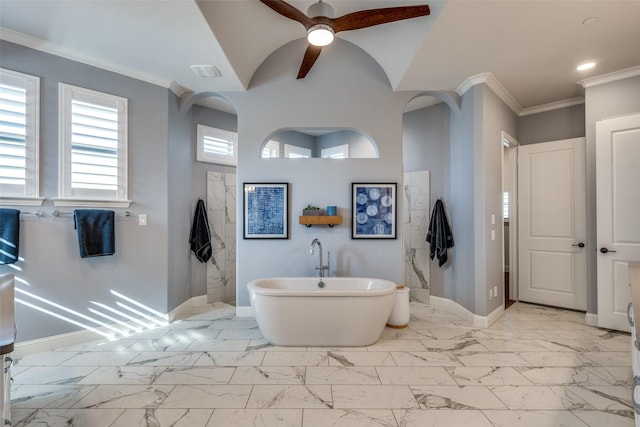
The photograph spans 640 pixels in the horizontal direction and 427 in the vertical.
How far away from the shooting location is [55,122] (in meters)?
2.81

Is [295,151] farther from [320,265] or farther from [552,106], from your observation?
[552,106]

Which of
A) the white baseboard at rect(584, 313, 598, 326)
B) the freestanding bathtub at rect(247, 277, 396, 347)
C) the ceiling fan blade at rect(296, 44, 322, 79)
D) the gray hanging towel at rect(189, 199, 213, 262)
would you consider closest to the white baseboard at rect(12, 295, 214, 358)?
the gray hanging towel at rect(189, 199, 213, 262)

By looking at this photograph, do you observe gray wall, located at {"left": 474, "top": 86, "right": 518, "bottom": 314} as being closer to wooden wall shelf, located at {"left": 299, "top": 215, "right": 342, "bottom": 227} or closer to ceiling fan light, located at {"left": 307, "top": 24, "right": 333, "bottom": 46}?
wooden wall shelf, located at {"left": 299, "top": 215, "right": 342, "bottom": 227}

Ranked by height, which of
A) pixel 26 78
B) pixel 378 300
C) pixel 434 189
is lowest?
pixel 378 300

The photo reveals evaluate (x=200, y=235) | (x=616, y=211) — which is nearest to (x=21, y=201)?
(x=200, y=235)

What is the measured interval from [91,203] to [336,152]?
12.8 ft

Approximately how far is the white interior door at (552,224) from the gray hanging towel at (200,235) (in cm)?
445

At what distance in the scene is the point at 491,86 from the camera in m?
3.55

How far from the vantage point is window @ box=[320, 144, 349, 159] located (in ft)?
18.3

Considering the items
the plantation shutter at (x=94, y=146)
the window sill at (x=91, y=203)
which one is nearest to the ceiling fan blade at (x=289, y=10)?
the plantation shutter at (x=94, y=146)

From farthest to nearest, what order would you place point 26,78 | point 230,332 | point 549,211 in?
point 549,211, point 230,332, point 26,78

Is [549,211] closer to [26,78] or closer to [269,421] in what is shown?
[269,421]

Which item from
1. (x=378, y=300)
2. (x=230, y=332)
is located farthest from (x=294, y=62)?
(x=230, y=332)

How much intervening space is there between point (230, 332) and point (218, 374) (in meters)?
0.88
